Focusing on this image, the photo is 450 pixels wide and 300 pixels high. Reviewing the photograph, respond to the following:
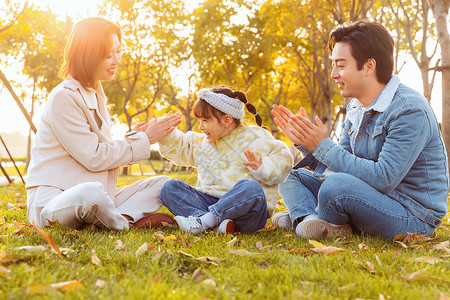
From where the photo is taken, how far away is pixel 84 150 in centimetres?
359

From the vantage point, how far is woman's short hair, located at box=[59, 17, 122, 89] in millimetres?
3803

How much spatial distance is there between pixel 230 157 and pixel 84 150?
1346 millimetres

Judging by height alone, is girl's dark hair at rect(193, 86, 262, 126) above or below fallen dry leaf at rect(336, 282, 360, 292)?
above

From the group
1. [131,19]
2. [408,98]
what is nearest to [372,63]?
[408,98]

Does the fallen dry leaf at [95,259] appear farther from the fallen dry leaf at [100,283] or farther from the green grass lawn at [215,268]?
the fallen dry leaf at [100,283]

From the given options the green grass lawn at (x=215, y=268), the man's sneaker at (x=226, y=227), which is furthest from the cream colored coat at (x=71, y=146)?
the man's sneaker at (x=226, y=227)

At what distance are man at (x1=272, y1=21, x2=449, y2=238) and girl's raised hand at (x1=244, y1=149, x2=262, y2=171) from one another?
1.18 ft

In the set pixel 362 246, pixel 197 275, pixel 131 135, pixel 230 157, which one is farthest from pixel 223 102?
pixel 197 275

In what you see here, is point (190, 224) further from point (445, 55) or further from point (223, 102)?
point (445, 55)

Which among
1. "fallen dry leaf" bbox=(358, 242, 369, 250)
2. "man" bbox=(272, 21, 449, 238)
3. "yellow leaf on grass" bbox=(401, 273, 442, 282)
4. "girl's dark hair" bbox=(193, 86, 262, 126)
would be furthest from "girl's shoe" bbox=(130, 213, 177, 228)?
"yellow leaf on grass" bbox=(401, 273, 442, 282)

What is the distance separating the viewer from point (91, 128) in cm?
381

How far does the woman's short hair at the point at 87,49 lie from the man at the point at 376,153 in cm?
162

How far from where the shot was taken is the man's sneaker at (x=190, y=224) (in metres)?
3.62

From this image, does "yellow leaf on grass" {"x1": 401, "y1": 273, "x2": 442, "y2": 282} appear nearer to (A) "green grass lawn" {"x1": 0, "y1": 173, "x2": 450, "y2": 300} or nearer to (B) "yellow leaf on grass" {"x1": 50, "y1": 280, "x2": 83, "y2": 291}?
(A) "green grass lawn" {"x1": 0, "y1": 173, "x2": 450, "y2": 300}
